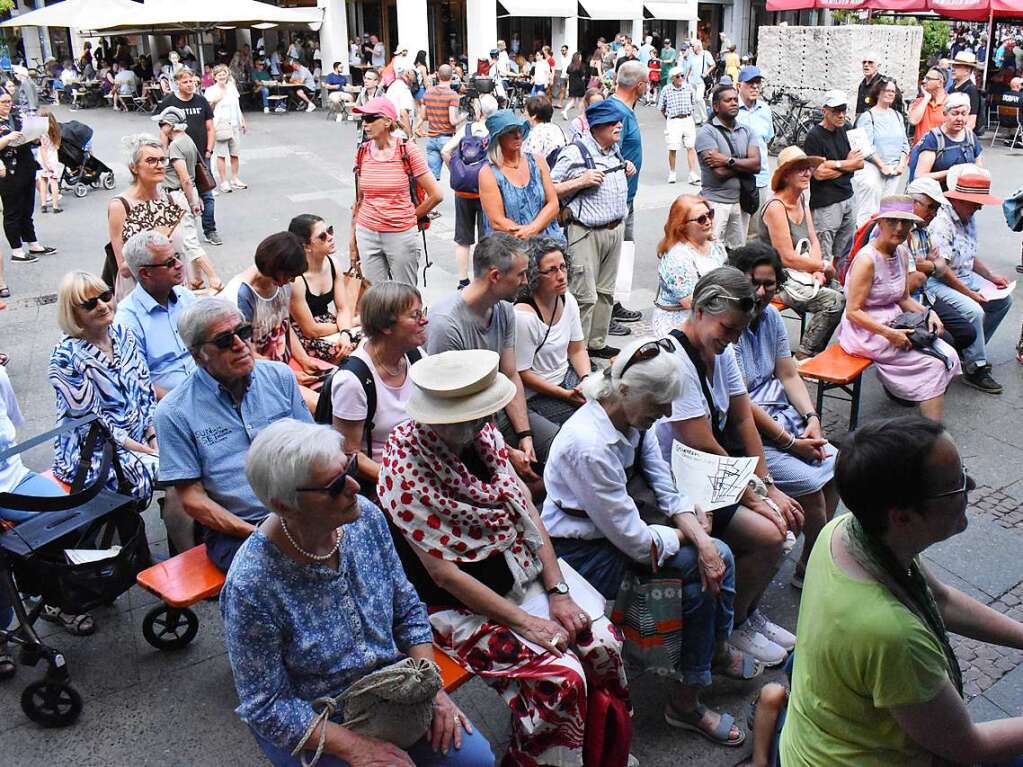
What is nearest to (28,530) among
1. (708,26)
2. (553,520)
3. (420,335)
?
(420,335)

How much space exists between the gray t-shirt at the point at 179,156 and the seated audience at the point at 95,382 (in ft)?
17.3

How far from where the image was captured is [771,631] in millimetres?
3896

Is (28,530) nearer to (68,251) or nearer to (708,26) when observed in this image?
(68,251)

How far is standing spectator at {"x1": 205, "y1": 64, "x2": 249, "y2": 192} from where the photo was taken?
13.7 m

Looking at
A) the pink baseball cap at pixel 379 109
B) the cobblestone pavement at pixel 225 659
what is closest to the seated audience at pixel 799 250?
the cobblestone pavement at pixel 225 659

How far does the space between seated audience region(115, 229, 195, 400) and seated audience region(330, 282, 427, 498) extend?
4.34ft

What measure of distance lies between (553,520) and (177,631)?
1.75 metres

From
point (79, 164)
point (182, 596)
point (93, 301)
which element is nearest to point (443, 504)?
point (182, 596)

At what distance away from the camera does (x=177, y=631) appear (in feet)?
12.9

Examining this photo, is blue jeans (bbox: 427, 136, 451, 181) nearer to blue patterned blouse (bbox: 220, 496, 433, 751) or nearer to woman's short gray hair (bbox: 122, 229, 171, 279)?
woman's short gray hair (bbox: 122, 229, 171, 279)

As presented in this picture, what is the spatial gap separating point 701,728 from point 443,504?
134 centimetres

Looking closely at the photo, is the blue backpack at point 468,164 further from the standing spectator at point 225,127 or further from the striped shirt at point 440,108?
the standing spectator at point 225,127

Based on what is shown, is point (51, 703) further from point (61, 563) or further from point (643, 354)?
point (643, 354)

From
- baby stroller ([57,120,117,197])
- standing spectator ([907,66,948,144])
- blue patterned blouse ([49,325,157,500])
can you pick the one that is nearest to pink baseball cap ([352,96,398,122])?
blue patterned blouse ([49,325,157,500])
